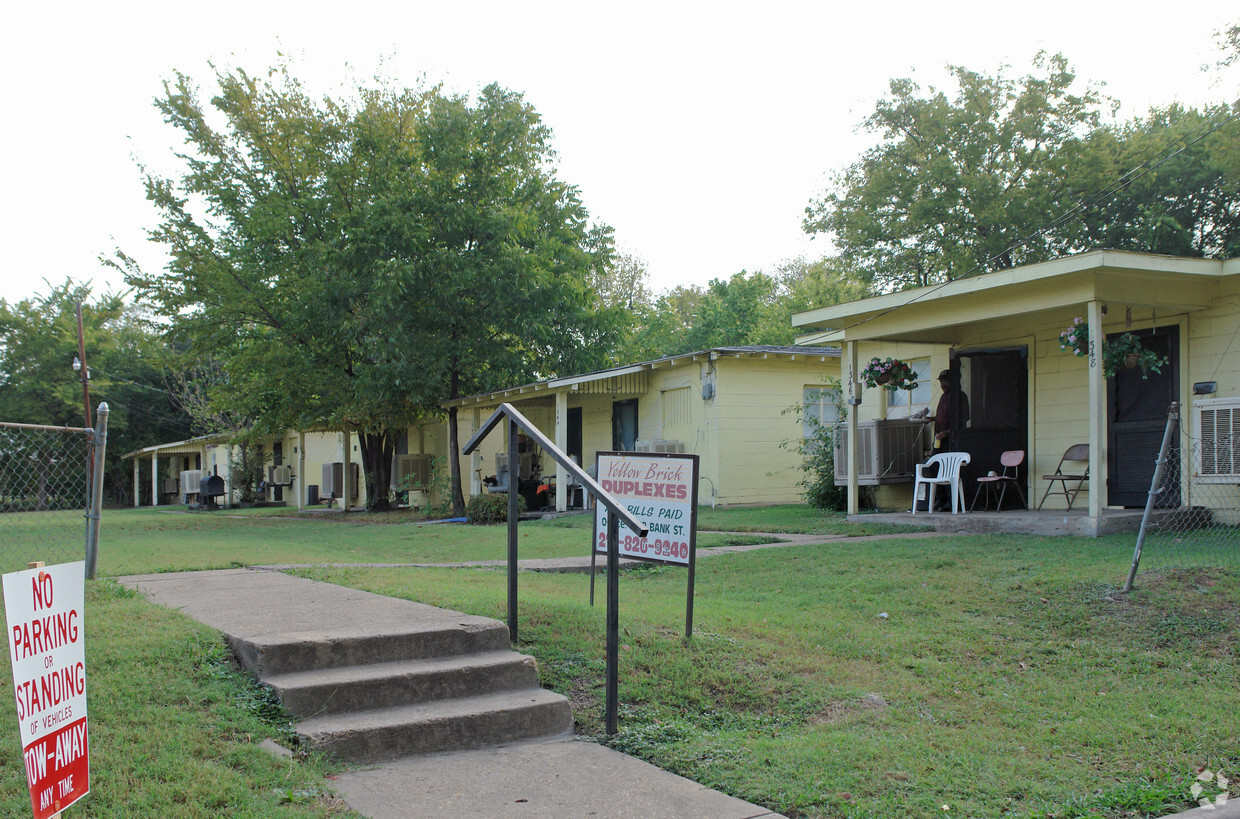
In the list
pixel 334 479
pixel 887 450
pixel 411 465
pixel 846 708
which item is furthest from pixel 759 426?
pixel 334 479

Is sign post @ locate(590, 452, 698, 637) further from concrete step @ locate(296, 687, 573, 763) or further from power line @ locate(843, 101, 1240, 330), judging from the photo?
power line @ locate(843, 101, 1240, 330)

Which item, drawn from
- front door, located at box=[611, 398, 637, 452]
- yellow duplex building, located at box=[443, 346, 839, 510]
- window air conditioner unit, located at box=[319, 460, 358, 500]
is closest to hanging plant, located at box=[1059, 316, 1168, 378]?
yellow duplex building, located at box=[443, 346, 839, 510]

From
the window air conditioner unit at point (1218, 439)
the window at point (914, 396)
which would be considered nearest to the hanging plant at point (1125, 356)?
the window air conditioner unit at point (1218, 439)

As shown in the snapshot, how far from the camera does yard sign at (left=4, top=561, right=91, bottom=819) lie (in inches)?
112

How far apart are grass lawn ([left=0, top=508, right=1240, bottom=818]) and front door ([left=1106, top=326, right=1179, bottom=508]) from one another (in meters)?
3.18

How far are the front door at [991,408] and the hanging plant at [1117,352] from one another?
1598 mm

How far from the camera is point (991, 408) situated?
504 inches

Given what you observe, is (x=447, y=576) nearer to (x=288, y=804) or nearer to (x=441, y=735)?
(x=441, y=735)

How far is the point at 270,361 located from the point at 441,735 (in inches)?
735

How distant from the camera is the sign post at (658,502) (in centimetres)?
596

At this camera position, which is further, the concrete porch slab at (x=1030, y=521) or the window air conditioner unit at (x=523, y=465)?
the window air conditioner unit at (x=523, y=465)

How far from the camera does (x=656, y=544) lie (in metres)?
6.18

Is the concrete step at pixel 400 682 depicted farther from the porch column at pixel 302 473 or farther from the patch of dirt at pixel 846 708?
the porch column at pixel 302 473

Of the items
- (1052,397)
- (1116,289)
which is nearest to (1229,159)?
(1052,397)
